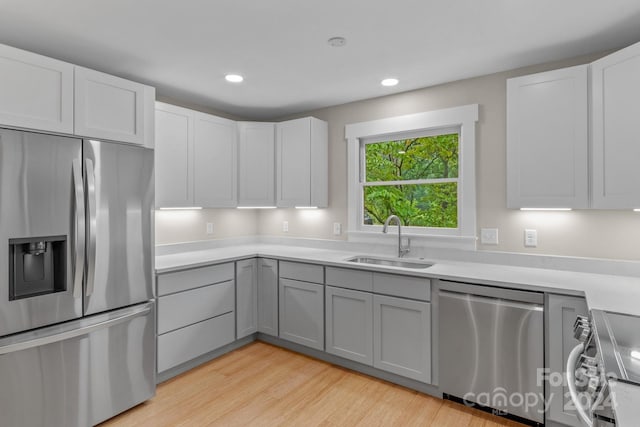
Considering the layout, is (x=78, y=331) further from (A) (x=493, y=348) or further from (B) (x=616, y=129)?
(B) (x=616, y=129)

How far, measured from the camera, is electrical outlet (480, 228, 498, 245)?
272 cm

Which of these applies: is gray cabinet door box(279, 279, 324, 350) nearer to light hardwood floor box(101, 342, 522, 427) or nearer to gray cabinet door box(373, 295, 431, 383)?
light hardwood floor box(101, 342, 522, 427)

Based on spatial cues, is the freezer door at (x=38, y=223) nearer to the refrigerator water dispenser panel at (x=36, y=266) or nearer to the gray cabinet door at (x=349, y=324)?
the refrigerator water dispenser panel at (x=36, y=266)

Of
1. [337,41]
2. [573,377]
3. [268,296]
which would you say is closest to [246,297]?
[268,296]

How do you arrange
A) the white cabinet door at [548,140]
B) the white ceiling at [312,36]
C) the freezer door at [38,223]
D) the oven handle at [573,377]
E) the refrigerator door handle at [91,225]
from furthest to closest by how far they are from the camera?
the white cabinet door at [548,140] → the refrigerator door handle at [91,225] → the white ceiling at [312,36] → the freezer door at [38,223] → the oven handle at [573,377]

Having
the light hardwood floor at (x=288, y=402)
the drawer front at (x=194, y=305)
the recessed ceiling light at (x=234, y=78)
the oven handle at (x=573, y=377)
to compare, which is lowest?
the light hardwood floor at (x=288, y=402)

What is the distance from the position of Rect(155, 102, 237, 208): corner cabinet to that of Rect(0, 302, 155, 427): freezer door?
3.66 feet

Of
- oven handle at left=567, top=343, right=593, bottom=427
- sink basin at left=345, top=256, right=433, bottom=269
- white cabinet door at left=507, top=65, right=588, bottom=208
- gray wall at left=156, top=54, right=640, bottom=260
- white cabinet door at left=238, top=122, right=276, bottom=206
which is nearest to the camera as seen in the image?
oven handle at left=567, top=343, right=593, bottom=427

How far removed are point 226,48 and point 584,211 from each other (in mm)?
2677

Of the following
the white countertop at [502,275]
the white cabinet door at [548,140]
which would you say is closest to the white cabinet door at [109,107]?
the white countertop at [502,275]

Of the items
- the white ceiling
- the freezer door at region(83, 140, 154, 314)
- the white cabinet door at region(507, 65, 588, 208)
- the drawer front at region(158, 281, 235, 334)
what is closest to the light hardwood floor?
the drawer front at region(158, 281, 235, 334)

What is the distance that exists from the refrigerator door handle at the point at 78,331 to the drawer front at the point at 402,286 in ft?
5.28

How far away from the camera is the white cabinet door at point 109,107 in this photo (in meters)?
2.00

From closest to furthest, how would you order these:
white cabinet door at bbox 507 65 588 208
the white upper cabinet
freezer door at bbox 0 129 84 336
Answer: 1. freezer door at bbox 0 129 84 336
2. white cabinet door at bbox 507 65 588 208
3. the white upper cabinet
